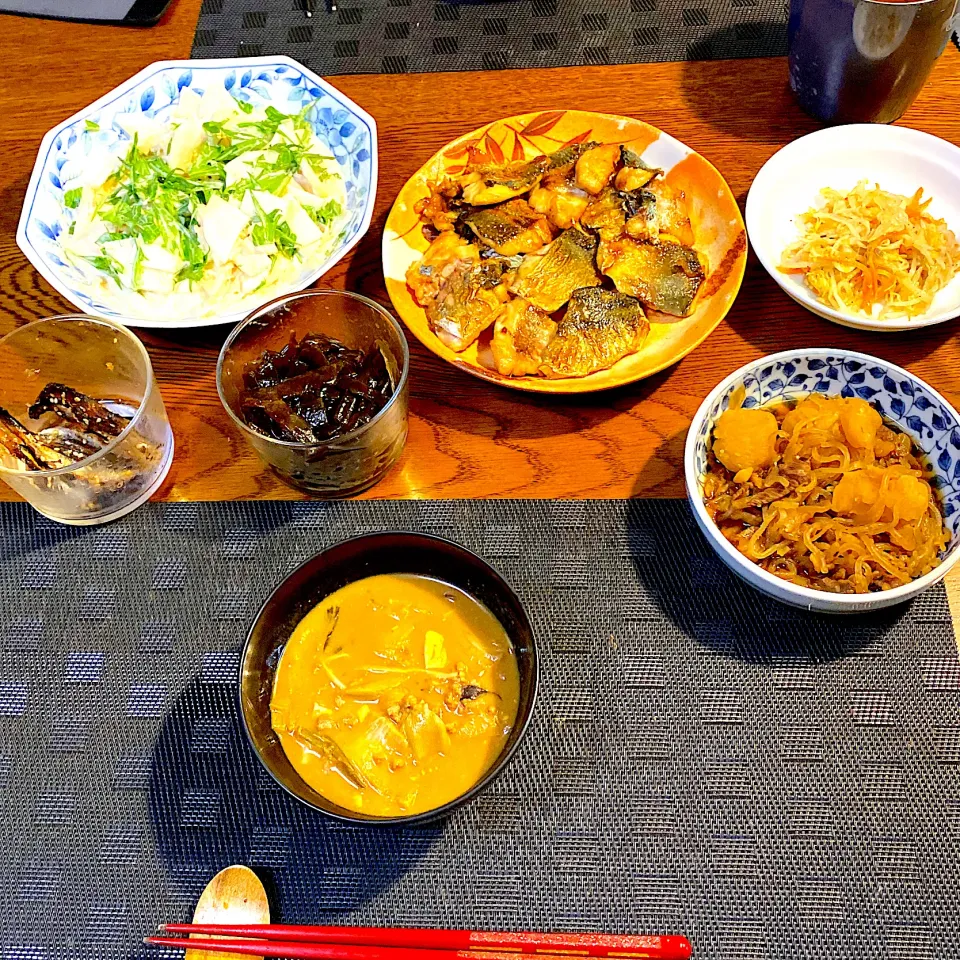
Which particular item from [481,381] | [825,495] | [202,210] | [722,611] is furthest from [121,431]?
[825,495]

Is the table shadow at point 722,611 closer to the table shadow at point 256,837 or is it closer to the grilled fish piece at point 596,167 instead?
the table shadow at point 256,837

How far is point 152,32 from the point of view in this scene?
89.6 inches

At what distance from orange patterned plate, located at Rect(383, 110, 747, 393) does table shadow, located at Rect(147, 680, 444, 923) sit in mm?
772

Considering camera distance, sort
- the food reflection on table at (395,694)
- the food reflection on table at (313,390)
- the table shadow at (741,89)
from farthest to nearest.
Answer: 1. the table shadow at (741,89)
2. the food reflection on table at (313,390)
3. the food reflection on table at (395,694)

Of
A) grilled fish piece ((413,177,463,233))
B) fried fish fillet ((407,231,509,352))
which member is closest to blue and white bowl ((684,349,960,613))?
fried fish fillet ((407,231,509,352))

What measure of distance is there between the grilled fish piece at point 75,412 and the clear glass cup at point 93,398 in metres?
0.01

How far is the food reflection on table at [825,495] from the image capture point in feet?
4.42

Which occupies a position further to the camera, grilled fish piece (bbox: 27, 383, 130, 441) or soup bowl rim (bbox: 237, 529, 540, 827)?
grilled fish piece (bbox: 27, 383, 130, 441)

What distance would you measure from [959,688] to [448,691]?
79 centimetres

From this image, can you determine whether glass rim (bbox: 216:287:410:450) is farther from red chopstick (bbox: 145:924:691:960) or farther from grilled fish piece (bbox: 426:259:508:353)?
red chopstick (bbox: 145:924:691:960)

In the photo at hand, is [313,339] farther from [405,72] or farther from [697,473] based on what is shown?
[405,72]

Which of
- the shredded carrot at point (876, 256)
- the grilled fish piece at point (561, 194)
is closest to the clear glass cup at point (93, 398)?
the grilled fish piece at point (561, 194)

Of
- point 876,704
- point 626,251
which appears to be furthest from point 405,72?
point 876,704

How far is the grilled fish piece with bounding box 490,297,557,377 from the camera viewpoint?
160 cm
